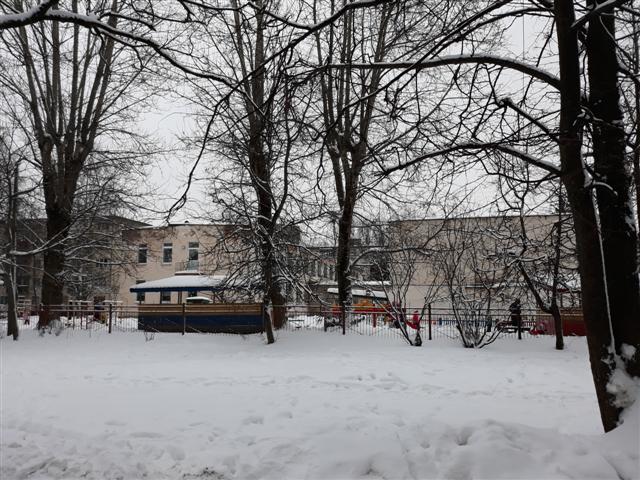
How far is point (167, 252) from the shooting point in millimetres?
48844

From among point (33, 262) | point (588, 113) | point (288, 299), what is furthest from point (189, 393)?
point (33, 262)

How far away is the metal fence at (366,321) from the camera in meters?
16.2

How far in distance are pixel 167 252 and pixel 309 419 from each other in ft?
147

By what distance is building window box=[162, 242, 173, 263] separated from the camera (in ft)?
159

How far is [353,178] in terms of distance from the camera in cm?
1538

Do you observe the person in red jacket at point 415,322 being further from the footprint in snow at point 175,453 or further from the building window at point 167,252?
the building window at point 167,252

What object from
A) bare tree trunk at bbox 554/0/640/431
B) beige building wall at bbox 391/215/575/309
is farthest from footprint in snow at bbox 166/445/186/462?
beige building wall at bbox 391/215/575/309

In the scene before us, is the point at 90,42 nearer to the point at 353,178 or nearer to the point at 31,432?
the point at 353,178

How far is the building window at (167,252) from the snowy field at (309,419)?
35494 mm

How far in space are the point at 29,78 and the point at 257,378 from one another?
17.2 meters

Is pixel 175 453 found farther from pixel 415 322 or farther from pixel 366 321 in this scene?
pixel 366 321

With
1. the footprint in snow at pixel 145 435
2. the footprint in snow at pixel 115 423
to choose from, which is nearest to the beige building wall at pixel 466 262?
the footprint in snow at pixel 115 423

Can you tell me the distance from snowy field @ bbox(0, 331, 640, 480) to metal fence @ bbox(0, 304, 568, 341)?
2.63 m

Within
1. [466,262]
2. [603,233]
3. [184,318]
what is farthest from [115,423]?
[184,318]
